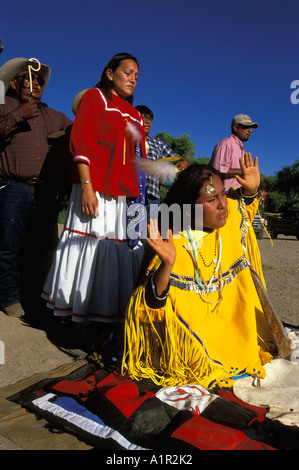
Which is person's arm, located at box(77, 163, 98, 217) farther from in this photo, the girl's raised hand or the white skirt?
the girl's raised hand

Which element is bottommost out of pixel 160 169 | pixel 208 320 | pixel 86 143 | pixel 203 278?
pixel 208 320

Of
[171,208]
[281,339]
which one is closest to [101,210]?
[171,208]

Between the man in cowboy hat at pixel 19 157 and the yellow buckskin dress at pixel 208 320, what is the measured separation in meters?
1.85

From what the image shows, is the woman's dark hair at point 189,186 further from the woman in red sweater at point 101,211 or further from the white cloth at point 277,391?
the white cloth at point 277,391

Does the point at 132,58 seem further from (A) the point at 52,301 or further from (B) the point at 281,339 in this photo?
(B) the point at 281,339

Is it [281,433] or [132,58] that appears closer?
[281,433]

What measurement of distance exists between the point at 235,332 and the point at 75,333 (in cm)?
156

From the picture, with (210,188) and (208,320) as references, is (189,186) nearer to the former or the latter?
(210,188)

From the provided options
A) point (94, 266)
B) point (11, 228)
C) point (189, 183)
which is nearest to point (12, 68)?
point (11, 228)

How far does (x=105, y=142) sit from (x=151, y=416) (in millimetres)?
2035

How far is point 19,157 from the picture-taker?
3.62 m

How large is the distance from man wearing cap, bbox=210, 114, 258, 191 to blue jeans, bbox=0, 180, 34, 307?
2.07 meters
